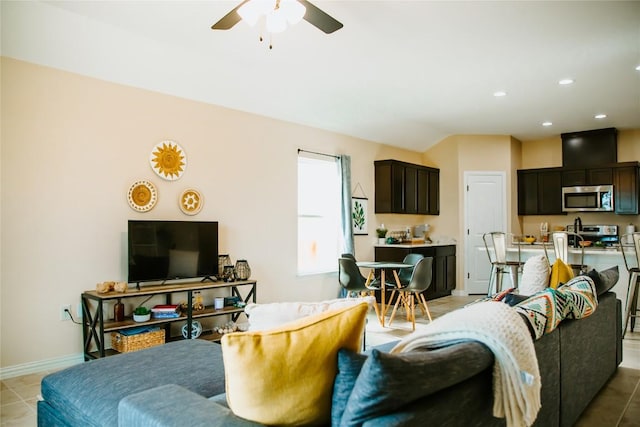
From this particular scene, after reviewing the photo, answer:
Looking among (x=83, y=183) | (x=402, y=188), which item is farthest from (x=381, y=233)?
(x=83, y=183)

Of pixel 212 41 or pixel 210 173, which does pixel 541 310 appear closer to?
pixel 212 41

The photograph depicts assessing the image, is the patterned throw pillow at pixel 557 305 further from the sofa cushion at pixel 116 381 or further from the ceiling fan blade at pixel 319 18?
the ceiling fan blade at pixel 319 18

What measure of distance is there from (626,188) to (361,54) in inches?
221

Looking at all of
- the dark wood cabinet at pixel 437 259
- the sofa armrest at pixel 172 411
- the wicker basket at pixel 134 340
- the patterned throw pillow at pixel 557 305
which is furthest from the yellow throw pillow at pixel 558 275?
the dark wood cabinet at pixel 437 259

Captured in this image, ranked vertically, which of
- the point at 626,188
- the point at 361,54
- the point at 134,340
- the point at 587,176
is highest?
the point at 361,54

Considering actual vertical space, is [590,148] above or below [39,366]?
above

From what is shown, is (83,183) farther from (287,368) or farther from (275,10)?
(287,368)

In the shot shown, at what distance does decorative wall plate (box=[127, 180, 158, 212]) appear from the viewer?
4.28m

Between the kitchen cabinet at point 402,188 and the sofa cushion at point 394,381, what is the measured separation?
239 inches

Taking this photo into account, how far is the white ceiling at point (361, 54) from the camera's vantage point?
137 inches

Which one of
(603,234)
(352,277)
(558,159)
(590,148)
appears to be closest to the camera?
(352,277)

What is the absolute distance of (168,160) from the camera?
15.0 ft

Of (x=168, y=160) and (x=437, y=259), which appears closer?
(x=168, y=160)

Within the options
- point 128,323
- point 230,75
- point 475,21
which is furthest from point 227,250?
point 475,21
